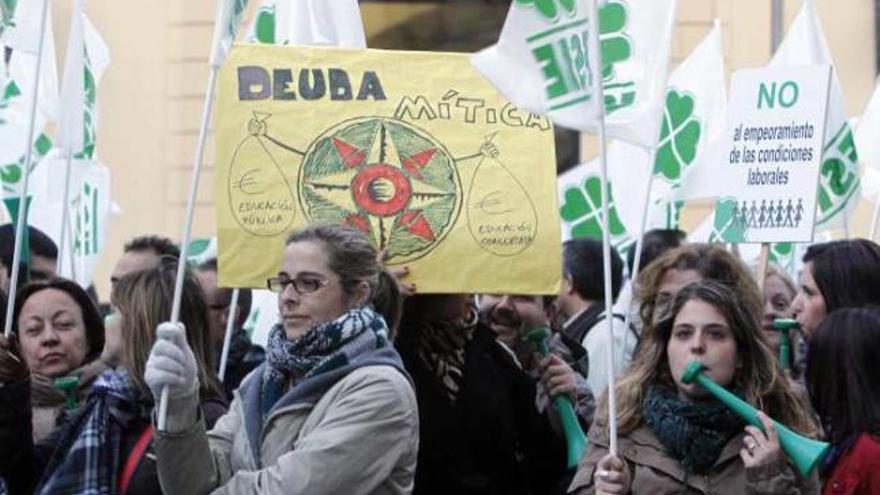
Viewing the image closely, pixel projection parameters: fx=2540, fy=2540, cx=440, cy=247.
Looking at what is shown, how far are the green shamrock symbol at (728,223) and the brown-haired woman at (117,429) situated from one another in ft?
7.42

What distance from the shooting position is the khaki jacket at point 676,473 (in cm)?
546

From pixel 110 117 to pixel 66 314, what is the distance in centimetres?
932

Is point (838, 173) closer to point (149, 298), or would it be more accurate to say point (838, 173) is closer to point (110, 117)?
point (149, 298)

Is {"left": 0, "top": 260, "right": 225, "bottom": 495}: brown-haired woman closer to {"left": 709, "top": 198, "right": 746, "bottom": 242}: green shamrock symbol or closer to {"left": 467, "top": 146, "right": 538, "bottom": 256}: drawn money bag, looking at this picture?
{"left": 467, "top": 146, "right": 538, "bottom": 256}: drawn money bag

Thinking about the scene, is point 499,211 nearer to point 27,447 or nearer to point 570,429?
point 570,429

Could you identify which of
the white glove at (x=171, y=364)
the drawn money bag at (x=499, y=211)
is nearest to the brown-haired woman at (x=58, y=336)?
the drawn money bag at (x=499, y=211)

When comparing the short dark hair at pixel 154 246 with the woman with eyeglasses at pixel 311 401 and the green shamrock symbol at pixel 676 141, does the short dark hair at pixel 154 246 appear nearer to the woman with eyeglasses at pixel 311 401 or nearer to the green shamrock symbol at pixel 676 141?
the green shamrock symbol at pixel 676 141

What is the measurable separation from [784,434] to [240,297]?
132 inches

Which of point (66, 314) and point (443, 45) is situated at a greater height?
point (443, 45)

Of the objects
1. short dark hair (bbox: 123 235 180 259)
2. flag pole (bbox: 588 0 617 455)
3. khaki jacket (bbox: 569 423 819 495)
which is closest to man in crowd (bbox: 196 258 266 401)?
short dark hair (bbox: 123 235 180 259)

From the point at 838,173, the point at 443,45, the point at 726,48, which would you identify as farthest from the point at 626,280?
the point at 443,45

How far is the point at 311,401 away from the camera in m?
5.42

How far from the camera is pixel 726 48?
15.4 meters

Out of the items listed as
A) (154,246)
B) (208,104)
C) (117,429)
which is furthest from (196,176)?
(154,246)
